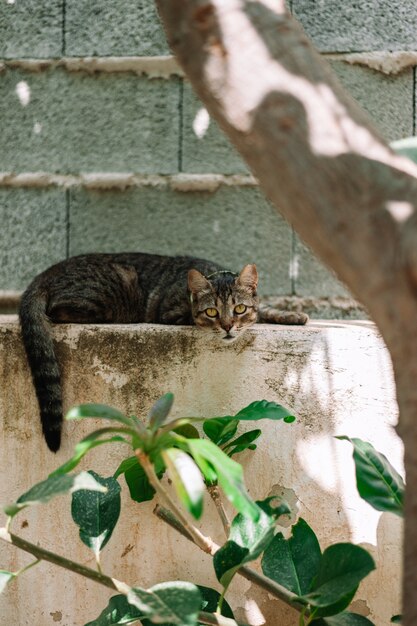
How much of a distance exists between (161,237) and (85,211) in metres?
0.47

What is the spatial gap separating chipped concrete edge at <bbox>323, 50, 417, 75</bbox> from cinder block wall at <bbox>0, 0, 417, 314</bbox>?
0.13 ft

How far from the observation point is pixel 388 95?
4.44 meters

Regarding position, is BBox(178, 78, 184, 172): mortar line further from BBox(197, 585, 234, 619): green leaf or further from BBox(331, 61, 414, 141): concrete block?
BBox(197, 585, 234, 619): green leaf

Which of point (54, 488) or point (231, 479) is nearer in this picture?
point (231, 479)

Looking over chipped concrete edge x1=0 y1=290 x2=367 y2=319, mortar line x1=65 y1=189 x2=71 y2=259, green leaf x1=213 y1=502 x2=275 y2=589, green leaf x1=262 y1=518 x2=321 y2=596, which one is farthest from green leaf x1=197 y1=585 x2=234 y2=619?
mortar line x1=65 y1=189 x2=71 y2=259

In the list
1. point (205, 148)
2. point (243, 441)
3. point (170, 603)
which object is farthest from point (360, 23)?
point (170, 603)

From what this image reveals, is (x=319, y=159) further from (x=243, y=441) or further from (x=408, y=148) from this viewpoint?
(x=243, y=441)

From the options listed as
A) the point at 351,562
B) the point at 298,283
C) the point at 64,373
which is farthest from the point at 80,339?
the point at 298,283

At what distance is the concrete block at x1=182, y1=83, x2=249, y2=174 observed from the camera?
177 inches

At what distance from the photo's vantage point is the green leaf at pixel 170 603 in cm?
195

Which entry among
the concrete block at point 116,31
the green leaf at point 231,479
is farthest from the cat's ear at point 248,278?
the green leaf at point 231,479

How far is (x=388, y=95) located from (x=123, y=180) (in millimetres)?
1601

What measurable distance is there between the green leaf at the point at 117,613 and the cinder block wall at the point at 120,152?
7.93 ft

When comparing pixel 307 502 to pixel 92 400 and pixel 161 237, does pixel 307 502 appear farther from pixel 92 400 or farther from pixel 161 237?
pixel 161 237
